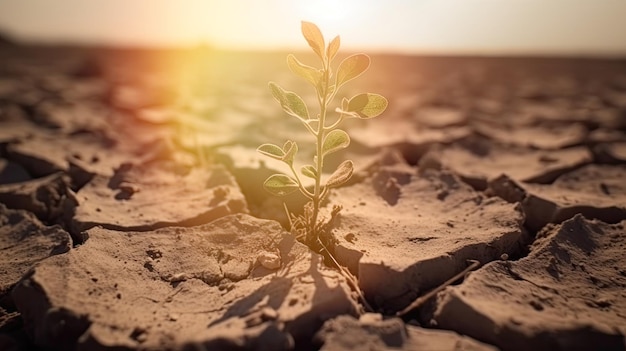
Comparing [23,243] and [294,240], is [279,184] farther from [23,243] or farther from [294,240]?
[23,243]

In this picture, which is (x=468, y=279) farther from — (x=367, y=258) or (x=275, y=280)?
(x=275, y=280)

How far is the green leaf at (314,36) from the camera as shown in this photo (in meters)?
1.10

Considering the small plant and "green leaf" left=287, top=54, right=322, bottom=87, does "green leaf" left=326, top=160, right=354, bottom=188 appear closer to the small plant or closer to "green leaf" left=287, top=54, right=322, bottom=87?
the small plant

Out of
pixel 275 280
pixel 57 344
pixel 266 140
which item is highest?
pixel 266 140

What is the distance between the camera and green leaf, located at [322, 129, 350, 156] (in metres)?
1.21

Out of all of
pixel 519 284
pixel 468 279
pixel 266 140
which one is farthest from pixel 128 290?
pixel 266 140

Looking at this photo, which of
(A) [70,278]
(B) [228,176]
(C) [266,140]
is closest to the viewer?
(A) [70,278]

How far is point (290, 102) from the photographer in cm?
118

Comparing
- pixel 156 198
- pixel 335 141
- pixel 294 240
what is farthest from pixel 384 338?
pixel 156 198

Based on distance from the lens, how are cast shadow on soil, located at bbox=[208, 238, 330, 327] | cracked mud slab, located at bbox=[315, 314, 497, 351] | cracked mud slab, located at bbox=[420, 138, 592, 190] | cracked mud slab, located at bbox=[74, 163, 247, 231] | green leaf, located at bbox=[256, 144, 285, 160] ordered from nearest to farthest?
cracked mud slab, located at bbox=[315, 314, 497, 351] < cast shadow on soil, located at bbox=[208, 238, 330, 327] < green leaf, located at bbox=[256, 144, 285, 160] < cracked mud slab, located at bbox=[74, 163, 247, 231] < cracked mud slab, located at bbox=[420, 138, 592, 190]

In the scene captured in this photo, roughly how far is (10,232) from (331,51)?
115 centimetres

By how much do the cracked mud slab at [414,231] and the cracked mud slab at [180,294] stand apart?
0.11m

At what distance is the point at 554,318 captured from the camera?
0.94 m

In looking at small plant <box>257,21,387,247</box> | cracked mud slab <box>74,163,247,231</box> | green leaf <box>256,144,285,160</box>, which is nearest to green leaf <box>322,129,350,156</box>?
small plant <box>257,21,387,247</box>
